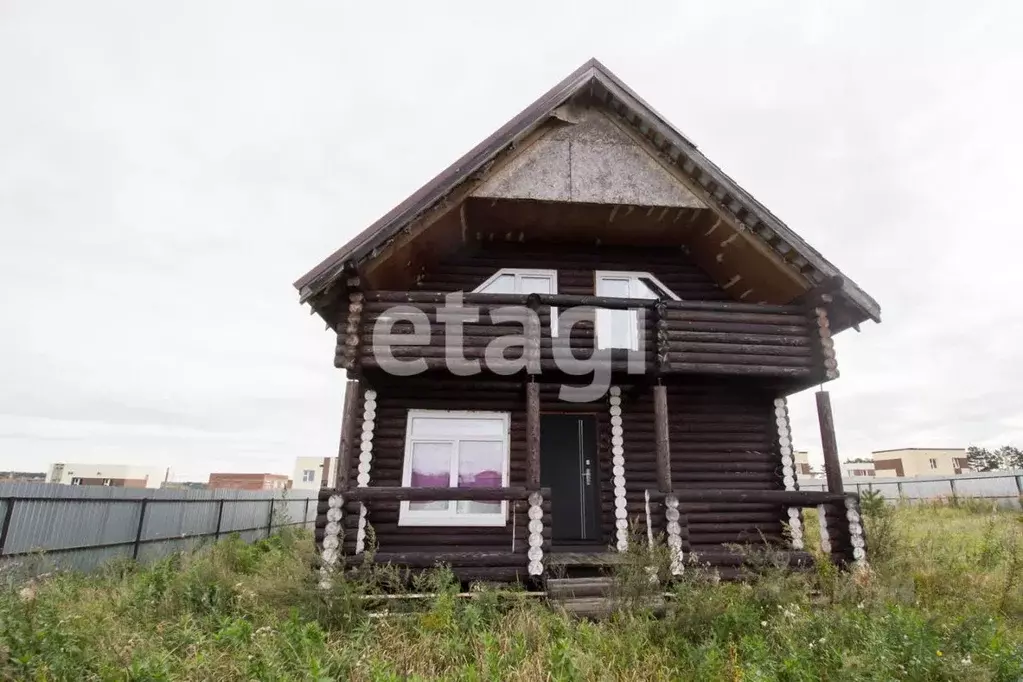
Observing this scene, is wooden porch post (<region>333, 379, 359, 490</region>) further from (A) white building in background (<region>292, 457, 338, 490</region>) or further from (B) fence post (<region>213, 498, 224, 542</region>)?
(A) white building in background (<region>292, 457, 338, 490</region>)

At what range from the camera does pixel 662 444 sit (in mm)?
9023

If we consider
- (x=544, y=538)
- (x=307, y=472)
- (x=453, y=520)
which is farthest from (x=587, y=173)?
(x=307, y=472)

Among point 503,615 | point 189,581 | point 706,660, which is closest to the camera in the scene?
point 706,660

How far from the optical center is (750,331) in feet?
31.8

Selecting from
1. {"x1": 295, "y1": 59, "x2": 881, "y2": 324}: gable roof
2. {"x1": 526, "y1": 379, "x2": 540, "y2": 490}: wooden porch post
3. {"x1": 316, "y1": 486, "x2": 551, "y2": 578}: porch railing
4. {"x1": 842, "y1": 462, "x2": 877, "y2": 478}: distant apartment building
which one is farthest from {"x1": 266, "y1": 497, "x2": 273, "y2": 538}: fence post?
{"x1": 842, "y1": 462, "x2": 877, "y2": 478}: distant apartment building

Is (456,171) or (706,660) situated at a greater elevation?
(456,171)

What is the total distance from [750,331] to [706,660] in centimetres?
585

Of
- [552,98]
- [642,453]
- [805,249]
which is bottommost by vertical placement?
[642,453]

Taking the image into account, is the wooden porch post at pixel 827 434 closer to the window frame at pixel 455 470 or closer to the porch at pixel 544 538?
the porch at pixel 544 538

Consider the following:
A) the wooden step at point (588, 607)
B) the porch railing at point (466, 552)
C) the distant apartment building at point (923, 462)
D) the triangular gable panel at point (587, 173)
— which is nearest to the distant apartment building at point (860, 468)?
the distant apartment building at point (923, 462)

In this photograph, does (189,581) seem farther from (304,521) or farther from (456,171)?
(304,521)

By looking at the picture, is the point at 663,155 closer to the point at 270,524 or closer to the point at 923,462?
the point at 270,524

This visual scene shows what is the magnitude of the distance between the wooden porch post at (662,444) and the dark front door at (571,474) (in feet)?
6.79

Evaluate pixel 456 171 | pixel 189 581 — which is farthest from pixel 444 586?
pixel 456 171
